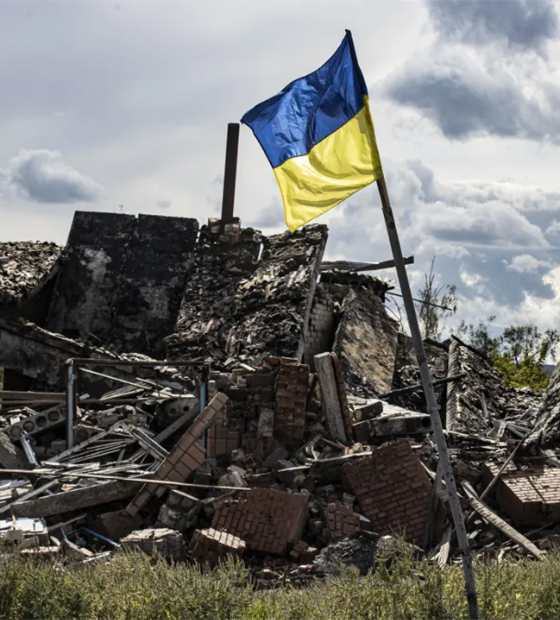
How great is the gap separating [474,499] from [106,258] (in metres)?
10.5

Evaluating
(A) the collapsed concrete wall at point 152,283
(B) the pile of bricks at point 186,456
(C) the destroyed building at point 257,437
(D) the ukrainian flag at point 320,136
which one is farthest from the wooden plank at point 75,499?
(A) the collapsed concrete wall at point 152,283

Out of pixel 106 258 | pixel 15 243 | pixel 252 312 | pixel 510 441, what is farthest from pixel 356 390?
pixel 15 243

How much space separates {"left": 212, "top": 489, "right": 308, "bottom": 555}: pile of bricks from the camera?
9.95 metres

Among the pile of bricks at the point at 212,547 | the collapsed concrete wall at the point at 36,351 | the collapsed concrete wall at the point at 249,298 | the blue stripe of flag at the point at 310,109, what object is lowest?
the pile of bricks at the point at 212,547

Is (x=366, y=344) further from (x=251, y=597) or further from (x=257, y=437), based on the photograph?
(x=251, y=597)

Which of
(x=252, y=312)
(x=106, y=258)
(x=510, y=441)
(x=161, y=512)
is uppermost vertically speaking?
(x=106, y=258)

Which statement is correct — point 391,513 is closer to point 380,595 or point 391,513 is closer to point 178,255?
point 380,595

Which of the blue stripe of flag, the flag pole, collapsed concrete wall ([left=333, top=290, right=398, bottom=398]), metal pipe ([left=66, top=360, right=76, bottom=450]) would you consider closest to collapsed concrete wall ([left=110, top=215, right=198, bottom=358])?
collapsed concrete wall ([left=333, top=290, right=398, bottom=398])

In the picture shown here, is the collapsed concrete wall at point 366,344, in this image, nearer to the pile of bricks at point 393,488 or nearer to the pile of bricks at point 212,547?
the pile of bricks at point 393,488

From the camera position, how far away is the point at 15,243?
739 inches

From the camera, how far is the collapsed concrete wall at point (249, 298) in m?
15.2

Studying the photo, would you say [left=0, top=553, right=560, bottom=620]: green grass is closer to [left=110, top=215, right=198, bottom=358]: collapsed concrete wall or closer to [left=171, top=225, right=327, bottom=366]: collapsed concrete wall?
[left=171, top=225, right=327, bottom=366]: collapsed concrete wall

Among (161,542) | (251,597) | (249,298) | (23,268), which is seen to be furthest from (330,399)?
(23,268)

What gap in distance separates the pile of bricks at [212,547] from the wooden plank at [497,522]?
9.08ft
